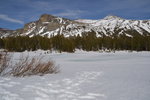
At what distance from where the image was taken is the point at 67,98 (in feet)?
12.5

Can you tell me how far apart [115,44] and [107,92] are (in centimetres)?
7140

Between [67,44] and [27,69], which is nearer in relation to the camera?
[27,69]

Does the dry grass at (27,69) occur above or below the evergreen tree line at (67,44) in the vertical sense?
below

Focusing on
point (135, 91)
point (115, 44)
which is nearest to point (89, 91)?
point (135, 91)

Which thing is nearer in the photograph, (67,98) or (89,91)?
(67,98)

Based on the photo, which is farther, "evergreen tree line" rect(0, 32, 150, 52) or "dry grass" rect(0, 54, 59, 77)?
"evergreen tree line" rect(0, 32, 150, 52)

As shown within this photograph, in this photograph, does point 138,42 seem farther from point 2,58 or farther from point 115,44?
point 2,58

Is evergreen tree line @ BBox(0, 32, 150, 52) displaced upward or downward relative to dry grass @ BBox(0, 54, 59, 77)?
upward

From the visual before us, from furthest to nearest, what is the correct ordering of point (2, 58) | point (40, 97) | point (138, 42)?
point (138, 42), point (2, 58), point (40, 97)

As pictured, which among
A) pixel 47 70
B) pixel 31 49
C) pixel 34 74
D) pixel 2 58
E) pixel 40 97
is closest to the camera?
pixel 40 97

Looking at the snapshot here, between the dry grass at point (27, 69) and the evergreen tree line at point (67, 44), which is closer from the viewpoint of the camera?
the dry grass at point (27, 69)

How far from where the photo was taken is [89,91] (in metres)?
4.54

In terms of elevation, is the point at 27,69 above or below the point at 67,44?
below

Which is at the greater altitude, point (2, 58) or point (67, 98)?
point (2, 58)
